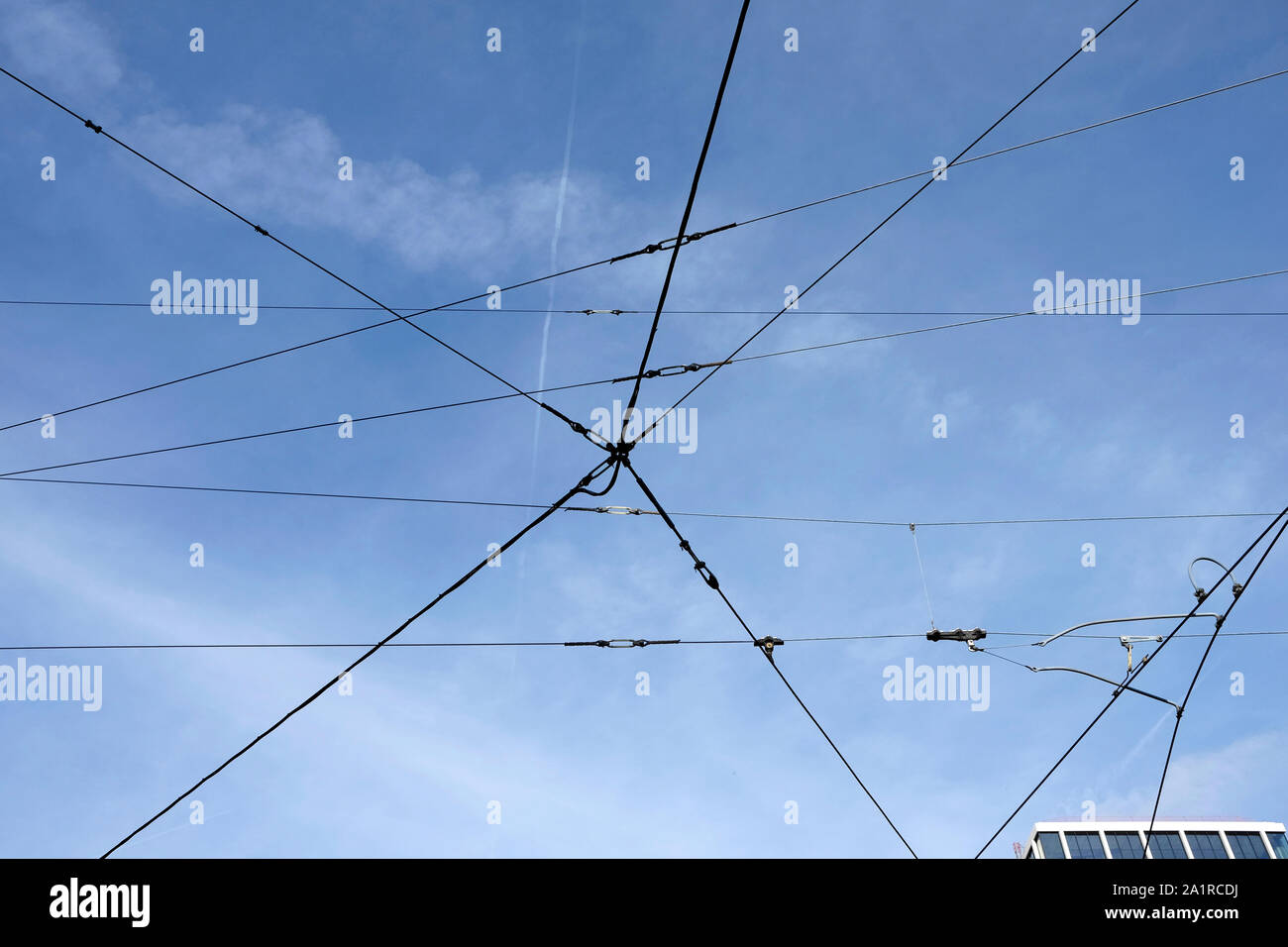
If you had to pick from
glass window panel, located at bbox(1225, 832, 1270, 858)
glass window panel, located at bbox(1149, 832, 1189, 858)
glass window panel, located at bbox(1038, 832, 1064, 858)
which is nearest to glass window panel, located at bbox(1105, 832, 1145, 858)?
glass window panel, located at bbox(1149, 832, 1189, 858)

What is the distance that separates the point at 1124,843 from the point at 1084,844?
5511 mm

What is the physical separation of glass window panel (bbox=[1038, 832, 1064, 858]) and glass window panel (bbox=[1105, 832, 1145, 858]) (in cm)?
505

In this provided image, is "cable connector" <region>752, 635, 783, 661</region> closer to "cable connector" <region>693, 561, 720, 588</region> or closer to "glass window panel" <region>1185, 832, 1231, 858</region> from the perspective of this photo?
"cable connector" <region>693, 561, 720, 588</region>

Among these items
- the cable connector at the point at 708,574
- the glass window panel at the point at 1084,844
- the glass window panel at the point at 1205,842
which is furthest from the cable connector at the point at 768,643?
the glass window panel at the point at 1205,842

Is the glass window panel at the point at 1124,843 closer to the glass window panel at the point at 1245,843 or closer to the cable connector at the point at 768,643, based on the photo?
the glass window panel at the point at 1245,843

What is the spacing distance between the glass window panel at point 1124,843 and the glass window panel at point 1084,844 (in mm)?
1191

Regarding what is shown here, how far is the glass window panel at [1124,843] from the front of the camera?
9844 centimetres

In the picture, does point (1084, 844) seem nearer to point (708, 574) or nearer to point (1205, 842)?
point (1205, 842)

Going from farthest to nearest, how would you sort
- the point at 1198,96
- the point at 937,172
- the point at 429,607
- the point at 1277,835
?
the point at 1277,835 < the point at 1198,96 < the point at 937,172 < the point at 429,607

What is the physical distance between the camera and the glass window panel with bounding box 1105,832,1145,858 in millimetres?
98438
